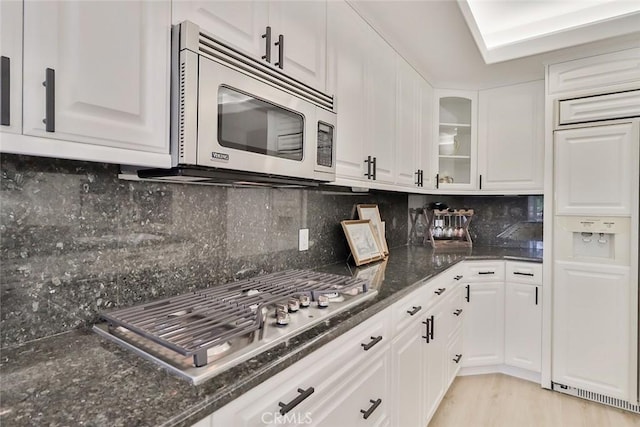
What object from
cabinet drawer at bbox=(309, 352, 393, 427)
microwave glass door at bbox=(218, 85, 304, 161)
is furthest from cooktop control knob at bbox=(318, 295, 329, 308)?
microwave glass door at bbox=(218, 85, 304, 161)

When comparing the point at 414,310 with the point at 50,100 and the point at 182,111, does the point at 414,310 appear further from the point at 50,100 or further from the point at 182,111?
the point at 50,100

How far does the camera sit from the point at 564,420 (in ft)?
6.88

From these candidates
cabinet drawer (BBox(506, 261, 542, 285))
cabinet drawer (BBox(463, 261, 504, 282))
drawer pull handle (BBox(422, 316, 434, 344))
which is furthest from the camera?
cabinet drawer (BBox(463, 261, 504, 282))

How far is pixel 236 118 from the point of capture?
3.51 ft

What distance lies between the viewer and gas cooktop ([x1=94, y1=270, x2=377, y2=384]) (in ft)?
2.50

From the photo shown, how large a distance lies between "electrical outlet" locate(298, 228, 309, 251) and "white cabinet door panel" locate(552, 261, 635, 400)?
1.76m

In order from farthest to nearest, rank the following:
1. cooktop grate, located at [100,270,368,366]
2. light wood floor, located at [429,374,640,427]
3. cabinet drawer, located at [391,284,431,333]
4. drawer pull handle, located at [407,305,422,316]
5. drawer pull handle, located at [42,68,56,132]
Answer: light wood floor, located at [429,374,640,427] < drawer pull handle, located at [407,305,422,316] < cabinet drawer, located at [391,284,431,333] < cooktop grate, located at [100,270,368,366] < drawer pull handle, located at [42,68,56,132]

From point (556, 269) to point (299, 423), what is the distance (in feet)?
7.32

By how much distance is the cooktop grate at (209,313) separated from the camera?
812 millimetres

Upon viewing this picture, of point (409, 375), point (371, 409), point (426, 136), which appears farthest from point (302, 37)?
point (426, 136)

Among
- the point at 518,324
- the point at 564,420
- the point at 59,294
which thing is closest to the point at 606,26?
the point at 518,324

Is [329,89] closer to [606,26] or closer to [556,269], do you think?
[606,26]

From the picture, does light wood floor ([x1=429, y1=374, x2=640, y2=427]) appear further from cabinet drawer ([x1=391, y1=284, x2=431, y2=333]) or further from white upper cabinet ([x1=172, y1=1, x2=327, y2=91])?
white upper cabinet ([x1=172, y1=1, x2=327, y2=91])

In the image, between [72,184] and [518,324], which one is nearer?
[72,184]
